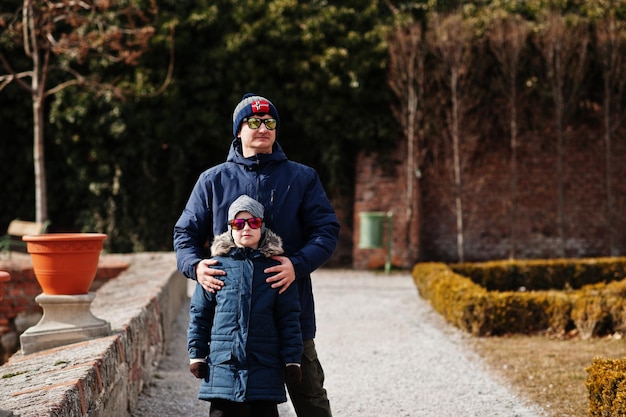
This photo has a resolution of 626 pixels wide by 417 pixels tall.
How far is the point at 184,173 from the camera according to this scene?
46.1ft

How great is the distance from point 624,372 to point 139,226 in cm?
1144

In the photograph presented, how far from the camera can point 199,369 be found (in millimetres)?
2908

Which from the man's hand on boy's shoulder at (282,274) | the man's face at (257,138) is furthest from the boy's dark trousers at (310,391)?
the man's face at (257,138)

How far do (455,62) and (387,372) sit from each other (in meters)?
8.64

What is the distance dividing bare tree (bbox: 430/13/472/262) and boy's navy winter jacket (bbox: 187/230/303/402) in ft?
35.8

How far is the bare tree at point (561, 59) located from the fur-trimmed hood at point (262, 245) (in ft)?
38.2

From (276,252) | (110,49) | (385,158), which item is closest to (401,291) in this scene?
(385,158)

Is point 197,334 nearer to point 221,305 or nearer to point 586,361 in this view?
point 221,305

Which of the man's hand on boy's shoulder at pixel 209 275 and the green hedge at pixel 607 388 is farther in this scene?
the green hedge at pixel 607 388

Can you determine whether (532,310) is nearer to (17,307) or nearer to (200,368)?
(200,368)

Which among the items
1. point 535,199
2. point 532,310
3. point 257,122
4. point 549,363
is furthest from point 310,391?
point 535,199

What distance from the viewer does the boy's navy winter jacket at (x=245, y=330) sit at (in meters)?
2.85

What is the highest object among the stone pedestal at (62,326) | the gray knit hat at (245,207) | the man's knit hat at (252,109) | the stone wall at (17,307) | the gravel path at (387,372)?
the man's knit hat at (252,109)

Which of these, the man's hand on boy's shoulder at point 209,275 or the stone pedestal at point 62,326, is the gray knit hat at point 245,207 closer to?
the man's hand on boy's shoulder at point 209,275
